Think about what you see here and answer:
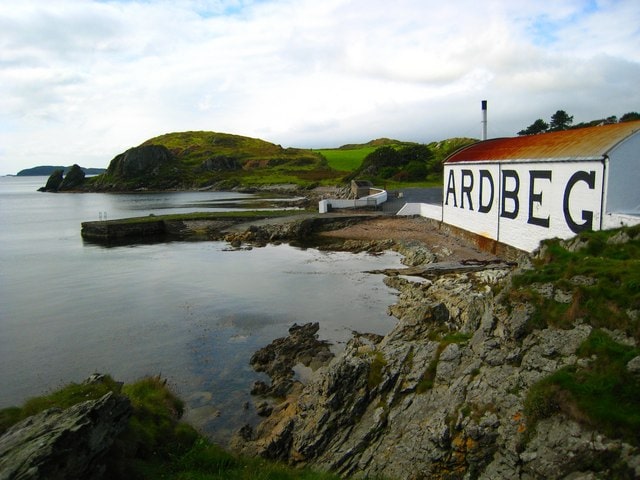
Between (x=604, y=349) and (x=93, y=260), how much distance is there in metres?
42.2

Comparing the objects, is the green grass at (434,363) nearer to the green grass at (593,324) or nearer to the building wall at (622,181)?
the green grass at (593,324)

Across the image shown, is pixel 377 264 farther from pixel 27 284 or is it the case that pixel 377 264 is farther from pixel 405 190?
pixel 405 190

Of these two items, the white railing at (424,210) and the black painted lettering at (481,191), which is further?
the white railing at (424,210)

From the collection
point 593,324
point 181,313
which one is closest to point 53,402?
point 593,324

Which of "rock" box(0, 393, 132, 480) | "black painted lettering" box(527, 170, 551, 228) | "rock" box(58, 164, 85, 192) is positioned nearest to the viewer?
"rock" box(0, 393, 132, 480)

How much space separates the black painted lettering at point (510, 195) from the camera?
26.6 m

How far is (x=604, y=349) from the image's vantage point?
8.56m

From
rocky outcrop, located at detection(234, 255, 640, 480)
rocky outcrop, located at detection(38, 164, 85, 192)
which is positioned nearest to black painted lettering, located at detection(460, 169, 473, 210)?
rocky outcrop, located at detection(234, 255, 640, 480)

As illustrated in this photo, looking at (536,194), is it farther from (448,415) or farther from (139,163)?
(139,163)

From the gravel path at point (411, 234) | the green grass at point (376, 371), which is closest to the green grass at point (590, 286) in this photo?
the green grass at point (376, 371)

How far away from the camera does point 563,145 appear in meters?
23.3

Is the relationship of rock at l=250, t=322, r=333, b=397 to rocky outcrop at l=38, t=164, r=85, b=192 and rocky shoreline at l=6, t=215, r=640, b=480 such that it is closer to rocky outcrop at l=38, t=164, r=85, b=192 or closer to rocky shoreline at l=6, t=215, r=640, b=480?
rocky shoreline at l=6, t=215, r=640, b=480

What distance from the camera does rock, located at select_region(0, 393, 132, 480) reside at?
7.73m

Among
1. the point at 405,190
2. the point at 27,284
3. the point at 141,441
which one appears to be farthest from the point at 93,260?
the point at 405,190
